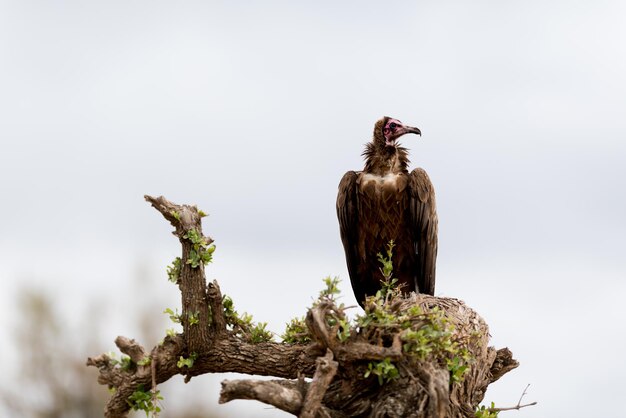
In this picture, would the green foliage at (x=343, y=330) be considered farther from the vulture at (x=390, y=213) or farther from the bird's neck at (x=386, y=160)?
the bird's neck at (x=386, y=160)

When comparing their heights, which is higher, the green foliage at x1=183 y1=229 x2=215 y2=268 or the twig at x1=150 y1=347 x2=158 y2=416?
the green foliage at x1=183 y1=229 x2=215 y2=268

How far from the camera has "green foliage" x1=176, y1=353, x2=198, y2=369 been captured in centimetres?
752

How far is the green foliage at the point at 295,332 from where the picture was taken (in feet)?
25.5

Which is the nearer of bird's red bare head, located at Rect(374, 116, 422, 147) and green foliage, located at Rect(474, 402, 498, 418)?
green foliage, located at Rect(474, 402, 498, 418)

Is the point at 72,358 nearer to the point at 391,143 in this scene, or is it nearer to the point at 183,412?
the point at 183,412

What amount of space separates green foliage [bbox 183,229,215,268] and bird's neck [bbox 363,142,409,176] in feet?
7.38

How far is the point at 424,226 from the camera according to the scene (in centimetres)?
879

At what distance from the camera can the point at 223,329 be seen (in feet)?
25.4

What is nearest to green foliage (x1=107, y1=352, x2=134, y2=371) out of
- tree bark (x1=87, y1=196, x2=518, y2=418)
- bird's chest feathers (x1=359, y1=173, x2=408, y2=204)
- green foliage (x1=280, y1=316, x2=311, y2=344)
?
tree bark (x1=87, y1=196, x2=518, y2=418)

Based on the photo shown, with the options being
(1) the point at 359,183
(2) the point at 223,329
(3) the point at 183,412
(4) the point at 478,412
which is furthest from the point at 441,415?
(3) the point at 183,412

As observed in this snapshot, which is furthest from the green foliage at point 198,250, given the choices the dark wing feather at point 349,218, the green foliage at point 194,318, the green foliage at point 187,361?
the dark wing feather at point 349,218

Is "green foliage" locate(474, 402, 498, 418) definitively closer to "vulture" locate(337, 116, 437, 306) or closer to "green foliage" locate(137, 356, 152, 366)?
"vulture" locate(337, 116, 437, 306)

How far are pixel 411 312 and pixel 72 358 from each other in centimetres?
602

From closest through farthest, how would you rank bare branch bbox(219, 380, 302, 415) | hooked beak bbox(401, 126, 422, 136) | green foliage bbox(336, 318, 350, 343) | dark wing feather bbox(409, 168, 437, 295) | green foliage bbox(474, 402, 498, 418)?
bare branch bbox(219, 380, 302, 415)
green foliage bbox(336, 318, 350, 343)
green foliage bbox(474, 402, 498, 418)
dark wing feather bbox(409, 168, 437, 295)
hooked beak bbox(401, 126, 422, 136)
